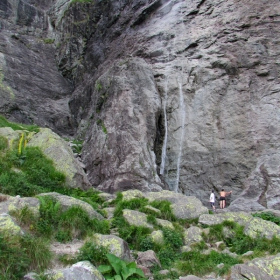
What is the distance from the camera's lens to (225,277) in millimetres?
7566

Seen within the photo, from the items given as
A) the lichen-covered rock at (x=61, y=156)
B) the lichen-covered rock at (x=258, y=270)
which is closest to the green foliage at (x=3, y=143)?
the lichen-covered rock at (x=61, y=156)

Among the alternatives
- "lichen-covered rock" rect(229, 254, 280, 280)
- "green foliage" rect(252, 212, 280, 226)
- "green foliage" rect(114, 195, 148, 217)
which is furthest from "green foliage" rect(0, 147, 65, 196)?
"green foliage" rect(252, 212, 280, 226)

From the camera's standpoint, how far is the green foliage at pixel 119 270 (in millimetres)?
6793

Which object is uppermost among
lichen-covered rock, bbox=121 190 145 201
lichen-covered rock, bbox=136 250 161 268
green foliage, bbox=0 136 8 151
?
green foliage, bbox=0 136 8 151

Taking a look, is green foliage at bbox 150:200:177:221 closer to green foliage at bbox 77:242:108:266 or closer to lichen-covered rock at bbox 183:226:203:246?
lichen-covered rock at bbox 183:226:203:246

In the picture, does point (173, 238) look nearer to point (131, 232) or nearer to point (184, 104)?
point (131, 232)

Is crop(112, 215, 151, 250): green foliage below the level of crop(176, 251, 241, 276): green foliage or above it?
above

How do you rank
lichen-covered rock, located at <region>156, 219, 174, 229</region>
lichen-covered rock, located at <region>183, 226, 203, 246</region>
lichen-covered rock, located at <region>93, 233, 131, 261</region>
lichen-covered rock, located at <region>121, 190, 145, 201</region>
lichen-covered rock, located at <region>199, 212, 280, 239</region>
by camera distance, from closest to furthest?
1. lichen-covered rock, located at <region>93, 233, 131, 261</region>
2. lichen-covered rock, located at <region>183, 226, 203, 246</region>
3. lichen-covered rock, located at <region>199, 212, 280, 239</region>
4. lichen-covered rock, located at <region>156, 219, 174, 229</region>
5. lichen-covered rock, located at <region>121, 190, 145, 201</region>

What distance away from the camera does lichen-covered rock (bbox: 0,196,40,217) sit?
7.89m

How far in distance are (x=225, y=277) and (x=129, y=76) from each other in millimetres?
16074

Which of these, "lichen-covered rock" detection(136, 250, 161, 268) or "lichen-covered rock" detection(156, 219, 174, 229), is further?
"lichen-covered rock" detection(156, 219, 174, 229)

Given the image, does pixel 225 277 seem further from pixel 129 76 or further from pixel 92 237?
pixel 129 76

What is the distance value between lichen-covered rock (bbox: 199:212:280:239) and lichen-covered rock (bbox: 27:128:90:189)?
5.62 m

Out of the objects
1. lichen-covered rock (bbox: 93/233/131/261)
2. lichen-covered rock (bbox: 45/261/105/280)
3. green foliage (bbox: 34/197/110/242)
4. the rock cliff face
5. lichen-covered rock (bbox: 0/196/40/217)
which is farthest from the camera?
the rock cliff face
